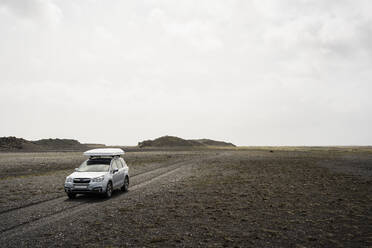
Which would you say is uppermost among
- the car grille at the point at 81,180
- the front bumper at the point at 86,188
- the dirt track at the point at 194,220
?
the car grille at the point at 81,180

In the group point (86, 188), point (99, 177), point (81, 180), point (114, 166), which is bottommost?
point (86, 188)

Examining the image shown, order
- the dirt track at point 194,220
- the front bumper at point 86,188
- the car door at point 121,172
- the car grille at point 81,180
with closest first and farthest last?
1. the dirt track at point 194,220
2. the front bumper at point 86,188
3. the car grille at point 81,180
4. the car door at point 121,172

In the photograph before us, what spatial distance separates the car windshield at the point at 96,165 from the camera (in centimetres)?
1584

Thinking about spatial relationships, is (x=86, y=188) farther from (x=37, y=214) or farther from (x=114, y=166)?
(x=37, y=214)

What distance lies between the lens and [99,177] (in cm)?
1466

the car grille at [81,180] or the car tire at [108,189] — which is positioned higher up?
the car grille at [81,180]

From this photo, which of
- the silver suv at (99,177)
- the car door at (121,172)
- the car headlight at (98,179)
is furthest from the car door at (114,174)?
the car headlight at (98,179)

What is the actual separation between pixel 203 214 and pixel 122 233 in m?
3.60

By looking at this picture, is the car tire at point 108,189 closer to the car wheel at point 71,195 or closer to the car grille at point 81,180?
the car grille at point 81,180

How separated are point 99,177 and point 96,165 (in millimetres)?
1753

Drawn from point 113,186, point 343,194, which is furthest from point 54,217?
point 343,194

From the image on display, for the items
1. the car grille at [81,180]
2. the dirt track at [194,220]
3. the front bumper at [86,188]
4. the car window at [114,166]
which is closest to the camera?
the dirt track at [194,220]

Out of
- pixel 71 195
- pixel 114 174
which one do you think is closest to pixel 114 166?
pixel 114 174

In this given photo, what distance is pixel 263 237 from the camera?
28.0 ft
